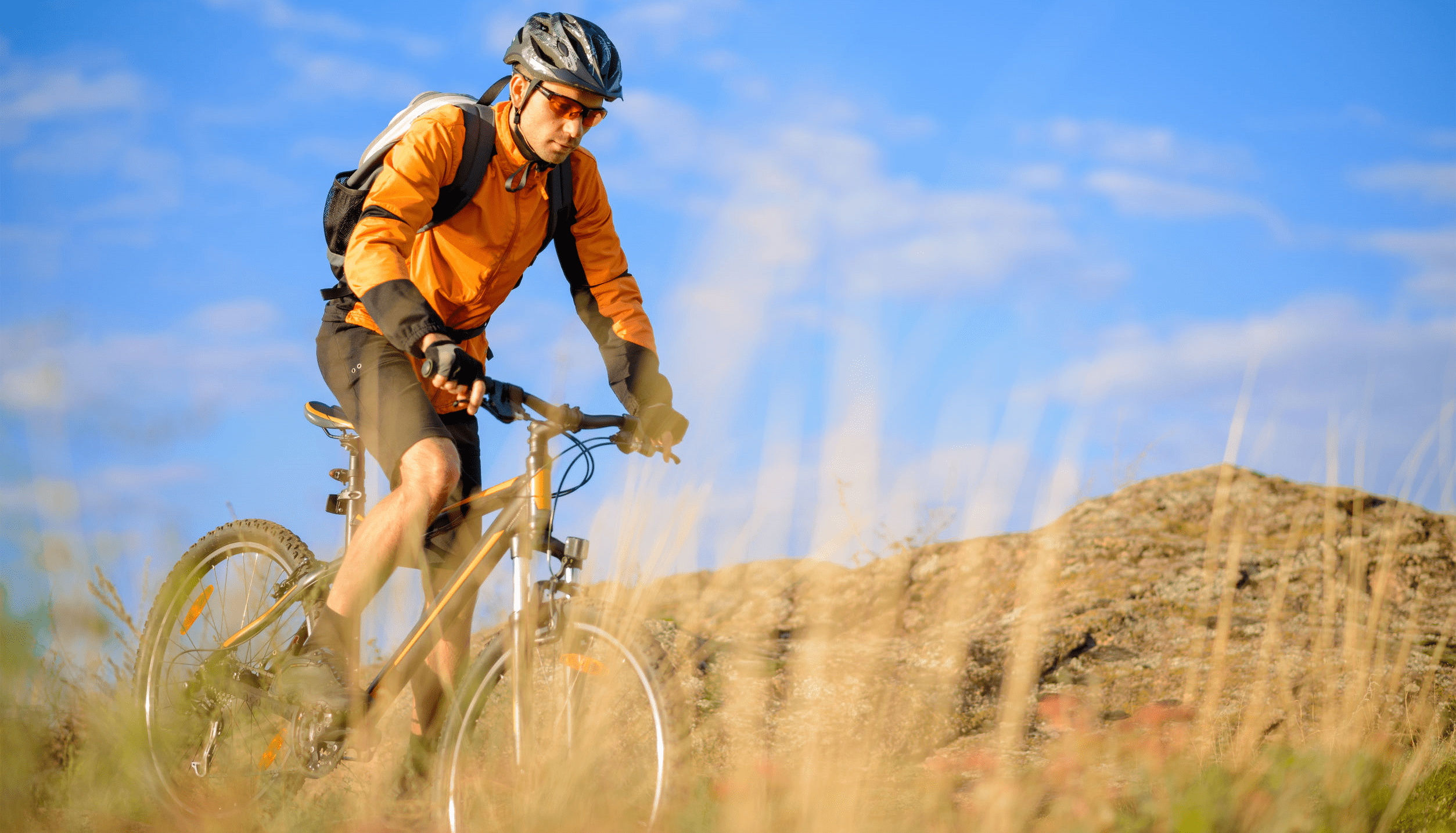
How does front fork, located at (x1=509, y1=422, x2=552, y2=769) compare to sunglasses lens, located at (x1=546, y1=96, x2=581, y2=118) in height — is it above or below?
below

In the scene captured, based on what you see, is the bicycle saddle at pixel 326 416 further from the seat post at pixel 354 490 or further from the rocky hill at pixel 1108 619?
the rocky hill at pixel 1108 619

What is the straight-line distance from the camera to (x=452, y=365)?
9.21 feet

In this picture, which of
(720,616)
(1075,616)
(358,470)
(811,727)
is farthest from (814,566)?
(358,470)

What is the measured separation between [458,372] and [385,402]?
2.09 feet

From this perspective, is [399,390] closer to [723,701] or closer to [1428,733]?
[723,701]

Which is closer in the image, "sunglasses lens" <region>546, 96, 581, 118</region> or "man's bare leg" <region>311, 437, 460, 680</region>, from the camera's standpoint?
"man's bare leg" <region>311, 437, 460, 680</region>

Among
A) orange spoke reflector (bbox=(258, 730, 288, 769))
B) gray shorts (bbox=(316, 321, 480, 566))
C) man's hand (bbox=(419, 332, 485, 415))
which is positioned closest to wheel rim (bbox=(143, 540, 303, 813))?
orange spoke reflector (bbox=(258, 730, 288, 769))

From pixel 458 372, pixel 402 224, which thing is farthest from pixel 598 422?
pixel 402 224

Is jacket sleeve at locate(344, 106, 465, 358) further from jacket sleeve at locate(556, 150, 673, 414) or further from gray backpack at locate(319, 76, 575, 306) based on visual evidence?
jacket sleeve at locate(556, 150, 673, 414)

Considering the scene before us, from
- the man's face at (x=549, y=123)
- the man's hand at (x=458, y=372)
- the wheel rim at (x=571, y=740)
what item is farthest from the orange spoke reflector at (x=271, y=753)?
the man's face at (x=549, y=123)

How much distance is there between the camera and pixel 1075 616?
506 cm

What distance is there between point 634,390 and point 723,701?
4.72ft

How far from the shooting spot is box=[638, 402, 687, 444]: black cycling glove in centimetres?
348

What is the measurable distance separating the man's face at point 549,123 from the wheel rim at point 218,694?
1926 mm
